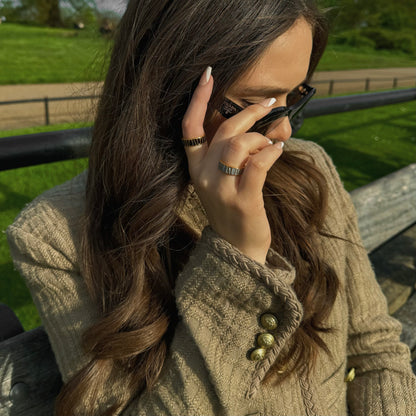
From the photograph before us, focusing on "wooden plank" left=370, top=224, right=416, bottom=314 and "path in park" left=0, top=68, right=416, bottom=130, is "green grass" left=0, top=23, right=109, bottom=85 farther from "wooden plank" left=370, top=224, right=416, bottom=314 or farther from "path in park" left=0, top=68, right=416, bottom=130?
"wooden plank" left=370, top=224, right=416, bottom=314

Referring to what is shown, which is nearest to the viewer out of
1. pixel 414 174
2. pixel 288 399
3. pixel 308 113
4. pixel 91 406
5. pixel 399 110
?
pixel 91 406

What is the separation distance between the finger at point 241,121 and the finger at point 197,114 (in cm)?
6

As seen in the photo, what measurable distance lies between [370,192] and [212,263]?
5.56 feet

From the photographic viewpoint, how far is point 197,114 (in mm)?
1386

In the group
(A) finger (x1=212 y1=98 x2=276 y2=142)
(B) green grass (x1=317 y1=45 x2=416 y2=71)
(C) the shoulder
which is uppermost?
(A) finger (x1=212 y1=98 x2=276 y2=142)

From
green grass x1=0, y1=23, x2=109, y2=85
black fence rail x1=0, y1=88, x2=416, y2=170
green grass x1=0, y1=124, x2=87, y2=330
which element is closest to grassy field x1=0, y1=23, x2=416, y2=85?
green grass x1=0, y1=23, x2=109, y2=85

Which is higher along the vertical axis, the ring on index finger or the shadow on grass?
the ring on index finger

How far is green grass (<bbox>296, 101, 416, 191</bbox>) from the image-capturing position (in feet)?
23.8

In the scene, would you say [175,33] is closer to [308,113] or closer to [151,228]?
[151,228]

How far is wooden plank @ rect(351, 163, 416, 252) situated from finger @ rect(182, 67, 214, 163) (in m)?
1.48

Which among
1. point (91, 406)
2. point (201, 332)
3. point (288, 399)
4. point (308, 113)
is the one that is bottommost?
point (288, 399)

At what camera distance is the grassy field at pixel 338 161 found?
3.03 meters

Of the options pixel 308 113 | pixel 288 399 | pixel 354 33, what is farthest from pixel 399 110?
pixel 354 33

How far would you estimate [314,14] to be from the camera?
161 centimetres
